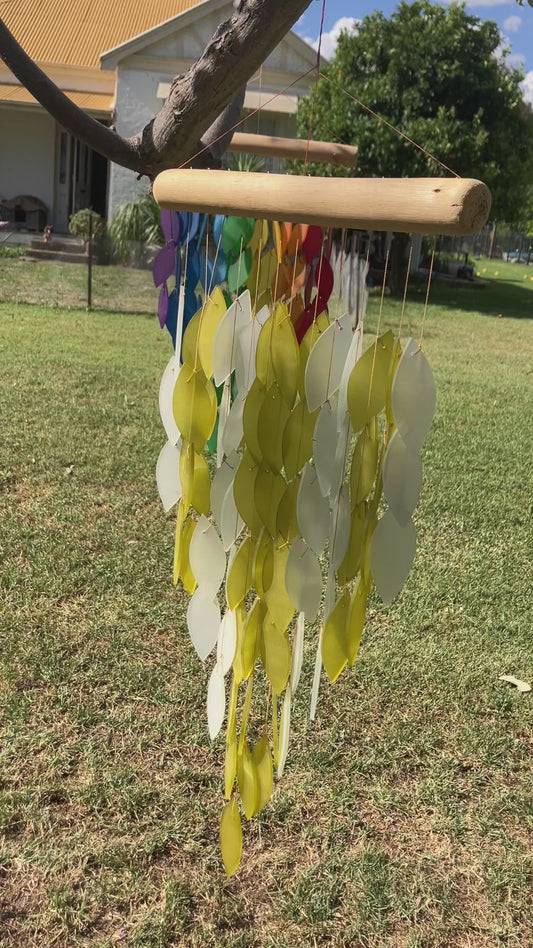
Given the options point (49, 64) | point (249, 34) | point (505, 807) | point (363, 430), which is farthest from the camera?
point (49, 64)

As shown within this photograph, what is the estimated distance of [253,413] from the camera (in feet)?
4.28

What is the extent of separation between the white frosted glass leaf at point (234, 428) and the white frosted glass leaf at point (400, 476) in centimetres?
26

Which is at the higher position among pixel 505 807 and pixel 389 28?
pixel 389 28

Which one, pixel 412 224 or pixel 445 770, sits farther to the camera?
pixel 445 770

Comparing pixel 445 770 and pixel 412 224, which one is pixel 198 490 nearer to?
pixel 412 224

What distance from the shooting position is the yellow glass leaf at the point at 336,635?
4.62 ft

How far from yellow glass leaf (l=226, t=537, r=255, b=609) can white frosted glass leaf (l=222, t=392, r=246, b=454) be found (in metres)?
0.18

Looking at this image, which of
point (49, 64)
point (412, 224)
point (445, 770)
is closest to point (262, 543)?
point (412, 224)

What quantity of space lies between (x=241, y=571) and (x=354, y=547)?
0.22 metres

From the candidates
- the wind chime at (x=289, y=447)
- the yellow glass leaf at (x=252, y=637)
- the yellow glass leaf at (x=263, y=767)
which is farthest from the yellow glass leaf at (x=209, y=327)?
the yellow glass leaf at (x=263, y=767)

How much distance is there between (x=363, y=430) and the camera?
1305 mm

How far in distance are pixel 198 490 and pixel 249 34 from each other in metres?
1.01

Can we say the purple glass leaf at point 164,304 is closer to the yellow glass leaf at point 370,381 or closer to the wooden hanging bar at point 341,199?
the wooden hanging bar at point 341,199

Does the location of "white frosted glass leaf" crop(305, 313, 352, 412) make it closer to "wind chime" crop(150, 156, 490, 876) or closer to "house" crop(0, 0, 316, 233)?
"wind chime" crop(150, 156, 490, 876)
